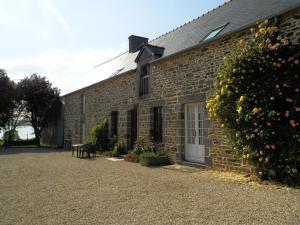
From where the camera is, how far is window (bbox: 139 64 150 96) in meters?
11.9

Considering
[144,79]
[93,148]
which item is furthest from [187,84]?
[93,148]

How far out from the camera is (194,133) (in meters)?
9.38

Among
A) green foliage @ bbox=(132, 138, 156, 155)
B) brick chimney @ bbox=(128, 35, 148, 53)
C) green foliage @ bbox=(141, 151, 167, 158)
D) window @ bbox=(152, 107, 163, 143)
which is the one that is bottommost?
green foliage @ bbox=(141, 151, 167, 158)

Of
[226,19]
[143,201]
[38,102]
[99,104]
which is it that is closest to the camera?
[143,201]

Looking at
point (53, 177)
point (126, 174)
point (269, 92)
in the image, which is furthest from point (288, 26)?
point (53, 177)

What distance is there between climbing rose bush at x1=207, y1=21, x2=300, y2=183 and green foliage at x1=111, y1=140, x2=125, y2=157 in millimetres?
6707

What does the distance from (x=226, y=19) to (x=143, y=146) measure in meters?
5.34

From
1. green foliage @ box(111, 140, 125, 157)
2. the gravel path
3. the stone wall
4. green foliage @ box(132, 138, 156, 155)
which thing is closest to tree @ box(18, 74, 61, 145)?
the stone wall

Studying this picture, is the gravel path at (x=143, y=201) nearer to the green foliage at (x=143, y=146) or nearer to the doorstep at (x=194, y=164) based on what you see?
the doorstep at (x=194, y=164)

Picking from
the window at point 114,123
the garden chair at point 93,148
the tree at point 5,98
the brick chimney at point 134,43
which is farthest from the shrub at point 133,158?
the tree at point 5,98

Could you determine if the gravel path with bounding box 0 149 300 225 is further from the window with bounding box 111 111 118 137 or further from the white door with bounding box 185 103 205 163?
the window with bounding box 111 111 118 137

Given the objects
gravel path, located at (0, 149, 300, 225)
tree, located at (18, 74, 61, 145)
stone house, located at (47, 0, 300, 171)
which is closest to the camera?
gravel path, located at (0, 149, 300, 225)

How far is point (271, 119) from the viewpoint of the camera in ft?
20.0

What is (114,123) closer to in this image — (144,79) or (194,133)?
(144,79)
